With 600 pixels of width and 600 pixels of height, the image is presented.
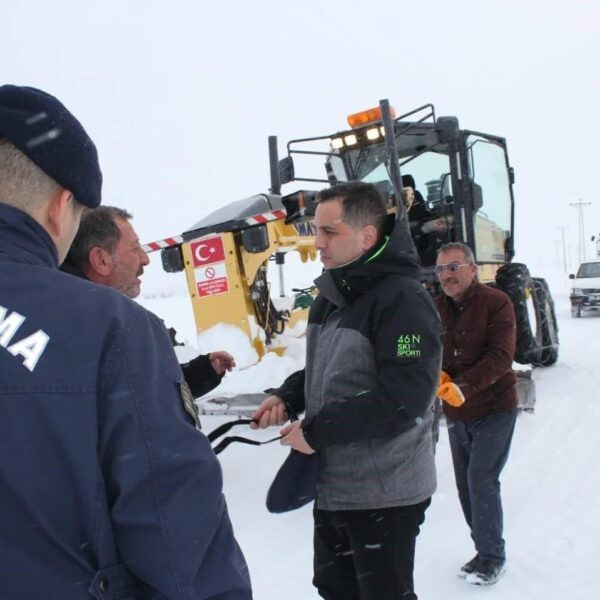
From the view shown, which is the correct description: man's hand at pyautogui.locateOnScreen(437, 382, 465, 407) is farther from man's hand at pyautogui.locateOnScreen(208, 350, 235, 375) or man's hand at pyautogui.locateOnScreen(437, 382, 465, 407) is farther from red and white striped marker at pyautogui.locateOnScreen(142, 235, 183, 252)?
red and white striped marker at pyautogui.locateOnScreen(142, 235, 183, 252)

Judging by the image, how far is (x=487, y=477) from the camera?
3.07m

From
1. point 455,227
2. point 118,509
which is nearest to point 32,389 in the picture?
point 118,509

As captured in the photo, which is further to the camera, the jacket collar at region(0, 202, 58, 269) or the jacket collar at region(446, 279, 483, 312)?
the jacket collar at region(446, 279, 483, 312)

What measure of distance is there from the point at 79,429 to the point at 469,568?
2.80 meters

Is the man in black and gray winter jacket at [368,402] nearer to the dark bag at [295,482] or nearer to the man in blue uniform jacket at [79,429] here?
the dark bag at [295,482]

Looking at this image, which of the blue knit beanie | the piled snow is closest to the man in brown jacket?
the piled snow

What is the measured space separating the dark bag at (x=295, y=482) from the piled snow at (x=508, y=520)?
1.22 metres

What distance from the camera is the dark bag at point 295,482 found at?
2059 mm

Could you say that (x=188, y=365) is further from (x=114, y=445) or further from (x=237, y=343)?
(x=237, y=343)

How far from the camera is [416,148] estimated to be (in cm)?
690

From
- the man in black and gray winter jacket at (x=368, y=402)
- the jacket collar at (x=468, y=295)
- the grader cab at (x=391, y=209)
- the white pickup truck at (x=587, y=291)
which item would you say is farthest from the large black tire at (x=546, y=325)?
the white pickup truck at (x=587, y=291)

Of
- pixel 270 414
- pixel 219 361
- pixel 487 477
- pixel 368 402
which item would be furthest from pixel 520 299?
pixel 368 402

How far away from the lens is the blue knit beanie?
38.2 inches

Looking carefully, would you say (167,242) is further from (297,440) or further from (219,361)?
(297,440)
